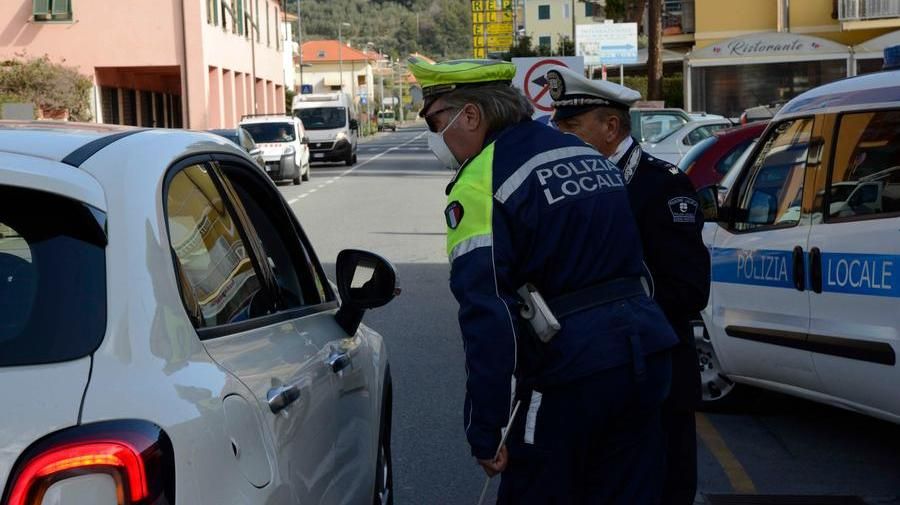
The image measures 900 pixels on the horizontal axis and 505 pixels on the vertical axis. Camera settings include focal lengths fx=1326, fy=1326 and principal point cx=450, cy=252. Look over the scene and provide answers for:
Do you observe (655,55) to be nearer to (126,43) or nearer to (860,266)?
(126,43)

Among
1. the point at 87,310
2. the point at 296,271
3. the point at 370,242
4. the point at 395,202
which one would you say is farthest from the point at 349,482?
the point at 395,202

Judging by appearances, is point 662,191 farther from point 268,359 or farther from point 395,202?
point 395,202

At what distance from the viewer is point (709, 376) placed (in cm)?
754

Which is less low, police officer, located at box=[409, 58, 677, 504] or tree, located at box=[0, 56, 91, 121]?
tree, located at box=[0, 56, 91, 121]

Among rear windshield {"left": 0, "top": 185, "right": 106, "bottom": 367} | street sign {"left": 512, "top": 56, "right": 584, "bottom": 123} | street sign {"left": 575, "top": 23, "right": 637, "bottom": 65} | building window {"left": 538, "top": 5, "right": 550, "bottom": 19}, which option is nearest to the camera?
rear windshield {"left": 0, "top": 185, "right": 106, "bottom": 367}

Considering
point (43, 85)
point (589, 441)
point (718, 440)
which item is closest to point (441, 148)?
point (589, 441)

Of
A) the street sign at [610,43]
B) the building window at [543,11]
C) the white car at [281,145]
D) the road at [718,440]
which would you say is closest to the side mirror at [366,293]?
the road at [718,440]

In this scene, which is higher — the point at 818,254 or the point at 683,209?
the point at 683,209

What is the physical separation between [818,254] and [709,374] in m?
1.59

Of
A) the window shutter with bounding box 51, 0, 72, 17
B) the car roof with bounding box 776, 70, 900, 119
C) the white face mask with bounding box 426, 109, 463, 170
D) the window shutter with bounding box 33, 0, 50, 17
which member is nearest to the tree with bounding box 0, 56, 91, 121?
the window shutter with bounding box 33, 0, 50, 17

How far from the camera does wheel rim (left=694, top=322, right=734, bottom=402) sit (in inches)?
294

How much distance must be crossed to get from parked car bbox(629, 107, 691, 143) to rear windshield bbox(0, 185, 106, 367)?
23.0 metres

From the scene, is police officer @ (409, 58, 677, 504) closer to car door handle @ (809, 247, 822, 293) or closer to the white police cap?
the white police cap

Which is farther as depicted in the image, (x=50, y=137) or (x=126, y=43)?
(x=126, y=43)
